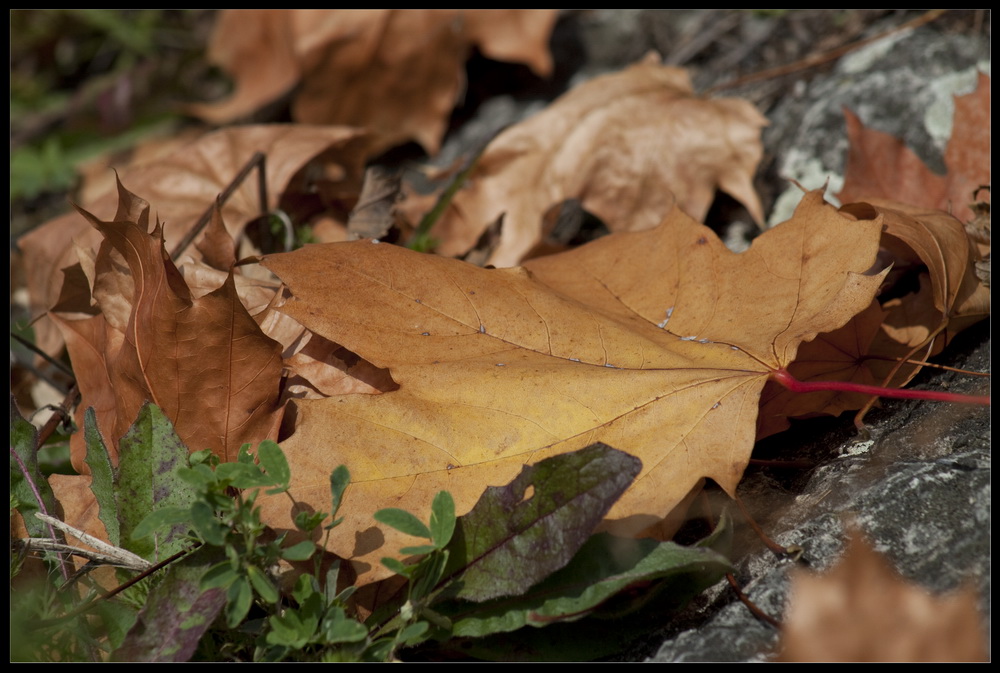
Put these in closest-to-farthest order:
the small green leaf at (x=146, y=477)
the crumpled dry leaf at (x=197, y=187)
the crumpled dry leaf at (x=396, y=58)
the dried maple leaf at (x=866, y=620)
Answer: the dried maple leaf at (x=866, y=620), the small green leaf at (x=146, y=477), the crumpled dry leaf at (x=197, y=187), the crumpled dry leaf at (x=396, y=58)

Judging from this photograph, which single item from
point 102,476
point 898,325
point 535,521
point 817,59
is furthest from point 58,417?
point 817,59

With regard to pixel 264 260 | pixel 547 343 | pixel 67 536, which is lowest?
pixel 67 536

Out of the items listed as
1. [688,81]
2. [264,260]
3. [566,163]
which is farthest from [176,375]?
[688,81]

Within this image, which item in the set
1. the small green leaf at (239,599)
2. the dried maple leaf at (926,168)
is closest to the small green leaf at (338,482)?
the small green leaf at (239,599)

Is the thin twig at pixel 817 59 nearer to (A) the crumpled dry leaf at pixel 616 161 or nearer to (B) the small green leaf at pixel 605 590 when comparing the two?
(A) the crumpled dry leaf at pixel 616 161

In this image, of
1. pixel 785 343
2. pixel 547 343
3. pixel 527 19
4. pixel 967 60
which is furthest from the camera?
pixel 527 19

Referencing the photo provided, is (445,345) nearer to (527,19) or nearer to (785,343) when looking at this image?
(785,343)

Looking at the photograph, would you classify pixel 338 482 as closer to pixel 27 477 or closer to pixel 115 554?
pixel 115 554
